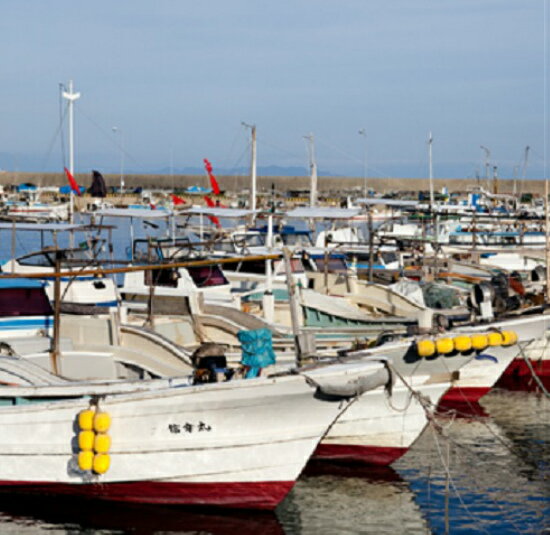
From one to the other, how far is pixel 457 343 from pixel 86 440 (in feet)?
17.0

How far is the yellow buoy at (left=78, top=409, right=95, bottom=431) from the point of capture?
45.7ft

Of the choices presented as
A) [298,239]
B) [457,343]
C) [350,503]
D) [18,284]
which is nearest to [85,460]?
[350,503]

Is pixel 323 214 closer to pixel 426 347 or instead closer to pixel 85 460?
pixel 426 347

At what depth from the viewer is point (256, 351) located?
14812 mm

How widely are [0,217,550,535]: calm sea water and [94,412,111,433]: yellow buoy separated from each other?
57.7 inches

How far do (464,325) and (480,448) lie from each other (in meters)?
2.29

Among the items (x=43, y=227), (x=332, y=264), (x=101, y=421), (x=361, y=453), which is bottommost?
(x=361, y=453)

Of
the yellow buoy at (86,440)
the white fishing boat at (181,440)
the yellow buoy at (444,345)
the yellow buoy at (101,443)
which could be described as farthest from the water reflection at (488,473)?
the yellow buoy at (86,440)

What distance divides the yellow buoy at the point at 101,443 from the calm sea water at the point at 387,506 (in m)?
1.15

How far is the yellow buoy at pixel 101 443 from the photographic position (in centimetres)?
1398

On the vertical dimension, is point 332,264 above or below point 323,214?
below

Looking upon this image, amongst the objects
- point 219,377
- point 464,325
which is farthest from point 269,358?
point 464,325

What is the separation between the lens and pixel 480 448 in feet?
62.5

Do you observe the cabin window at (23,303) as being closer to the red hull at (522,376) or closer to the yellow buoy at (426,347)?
the yellow buoy at (426,347)
